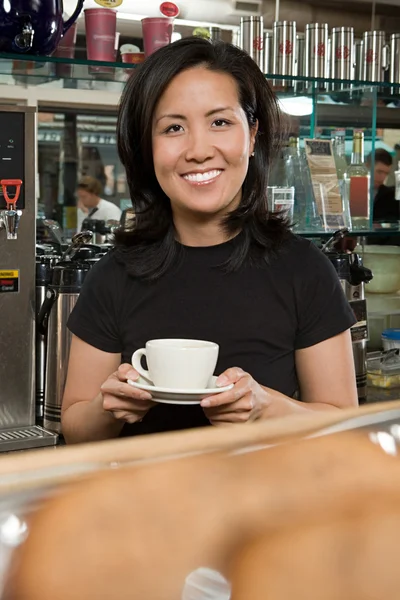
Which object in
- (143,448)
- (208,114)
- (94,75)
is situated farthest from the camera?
(94,75)

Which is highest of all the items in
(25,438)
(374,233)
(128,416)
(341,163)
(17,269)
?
(341,163)

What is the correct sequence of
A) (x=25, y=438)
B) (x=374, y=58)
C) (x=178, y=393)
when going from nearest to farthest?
(x=178, y=393) < (x=25, y=438) < (x=374, y=58)

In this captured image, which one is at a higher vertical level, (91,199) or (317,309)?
(91,199)

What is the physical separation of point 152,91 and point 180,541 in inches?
44.8

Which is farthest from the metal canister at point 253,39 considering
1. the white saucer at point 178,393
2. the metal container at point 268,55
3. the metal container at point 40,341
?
the white saucer at point 178,393

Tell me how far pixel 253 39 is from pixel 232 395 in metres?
2.14

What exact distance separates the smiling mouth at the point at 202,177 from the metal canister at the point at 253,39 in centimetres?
176

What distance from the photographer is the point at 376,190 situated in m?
3.46

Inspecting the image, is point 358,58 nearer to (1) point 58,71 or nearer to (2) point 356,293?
(2) point 356,293

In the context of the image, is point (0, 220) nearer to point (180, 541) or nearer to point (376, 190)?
point (376, 190)

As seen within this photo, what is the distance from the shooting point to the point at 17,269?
2.31 m

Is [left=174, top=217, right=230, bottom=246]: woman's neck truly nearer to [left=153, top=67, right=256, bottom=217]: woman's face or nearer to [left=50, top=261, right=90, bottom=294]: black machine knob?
[left=153, top=67, right=256, bottom=217]: woman's face

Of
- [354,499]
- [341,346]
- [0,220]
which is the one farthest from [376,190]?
[354,499]

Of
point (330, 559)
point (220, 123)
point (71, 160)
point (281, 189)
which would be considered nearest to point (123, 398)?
point (220, 123)
